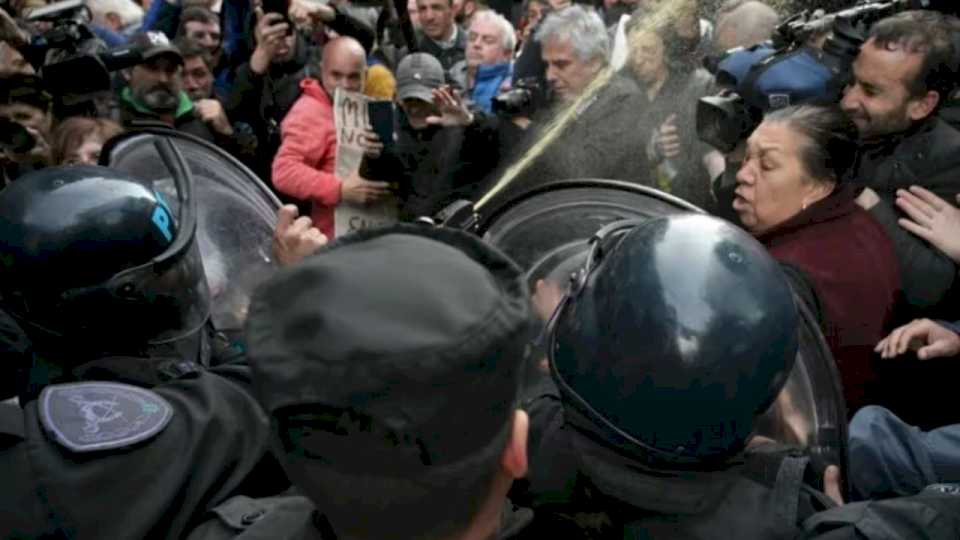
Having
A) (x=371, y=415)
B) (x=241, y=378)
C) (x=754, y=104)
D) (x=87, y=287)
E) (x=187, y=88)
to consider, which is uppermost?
(x=371, y=415)

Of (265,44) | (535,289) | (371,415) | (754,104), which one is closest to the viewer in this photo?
(371,415)

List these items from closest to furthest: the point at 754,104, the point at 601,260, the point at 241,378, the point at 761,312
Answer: the point at 761,312
the point at 601,260
the point at 241,378
the point at 754,104

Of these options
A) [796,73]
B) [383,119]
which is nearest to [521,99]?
[383,119]

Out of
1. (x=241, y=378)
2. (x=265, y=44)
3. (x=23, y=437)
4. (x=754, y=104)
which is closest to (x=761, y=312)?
(x=241, y=378)

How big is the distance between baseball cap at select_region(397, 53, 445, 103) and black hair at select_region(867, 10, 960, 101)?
197 cm

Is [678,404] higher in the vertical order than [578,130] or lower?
higher

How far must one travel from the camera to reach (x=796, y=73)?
3.31 metres

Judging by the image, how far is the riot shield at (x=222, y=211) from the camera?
262 centimetres

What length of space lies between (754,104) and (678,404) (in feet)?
6.82

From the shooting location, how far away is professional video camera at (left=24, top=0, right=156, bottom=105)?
429cm

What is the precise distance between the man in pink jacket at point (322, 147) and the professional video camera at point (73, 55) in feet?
2.37

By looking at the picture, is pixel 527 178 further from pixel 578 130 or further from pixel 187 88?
pixel 187 88

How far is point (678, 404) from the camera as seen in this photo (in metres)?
1.53

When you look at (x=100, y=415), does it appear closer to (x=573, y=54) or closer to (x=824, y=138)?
(x=824, y=138)
